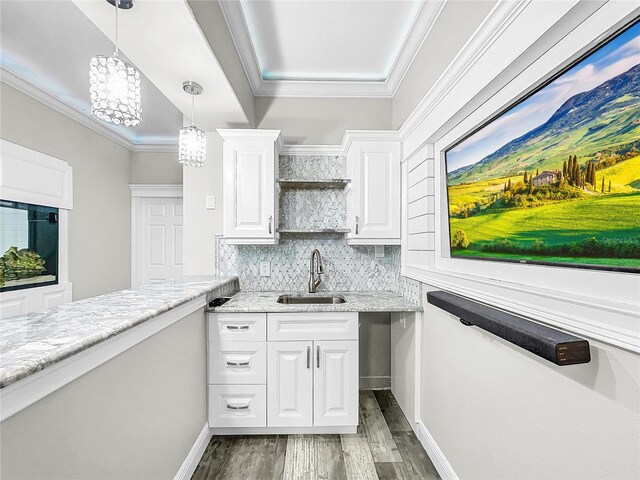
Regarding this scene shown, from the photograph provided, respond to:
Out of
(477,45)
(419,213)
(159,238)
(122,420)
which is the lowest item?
(122,420)

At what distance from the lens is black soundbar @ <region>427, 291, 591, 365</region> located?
0.82 m

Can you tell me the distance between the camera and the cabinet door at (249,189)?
2465 mm

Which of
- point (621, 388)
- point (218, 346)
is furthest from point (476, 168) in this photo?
point (218, 346)

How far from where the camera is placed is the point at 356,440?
2.12 meters

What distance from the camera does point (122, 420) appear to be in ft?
3.75

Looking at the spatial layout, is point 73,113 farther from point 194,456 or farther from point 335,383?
point 335,383

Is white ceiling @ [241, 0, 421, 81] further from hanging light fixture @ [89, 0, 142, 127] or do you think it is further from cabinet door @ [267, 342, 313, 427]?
cabinet door @ [267, 342, 313, 427]

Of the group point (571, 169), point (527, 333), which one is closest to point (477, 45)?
point (571, 169)

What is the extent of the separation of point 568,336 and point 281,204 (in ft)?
7.63

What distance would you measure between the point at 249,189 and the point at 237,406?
159 centimetres

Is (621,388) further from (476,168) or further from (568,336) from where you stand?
(476,168)

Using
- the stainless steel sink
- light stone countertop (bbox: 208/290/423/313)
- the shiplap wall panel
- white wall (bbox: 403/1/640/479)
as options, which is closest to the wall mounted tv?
white wall (bbox: 403/1/640/479)

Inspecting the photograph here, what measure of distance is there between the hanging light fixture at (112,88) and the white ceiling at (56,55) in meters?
0.37

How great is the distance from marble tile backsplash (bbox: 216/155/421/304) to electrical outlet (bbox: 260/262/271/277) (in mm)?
29
